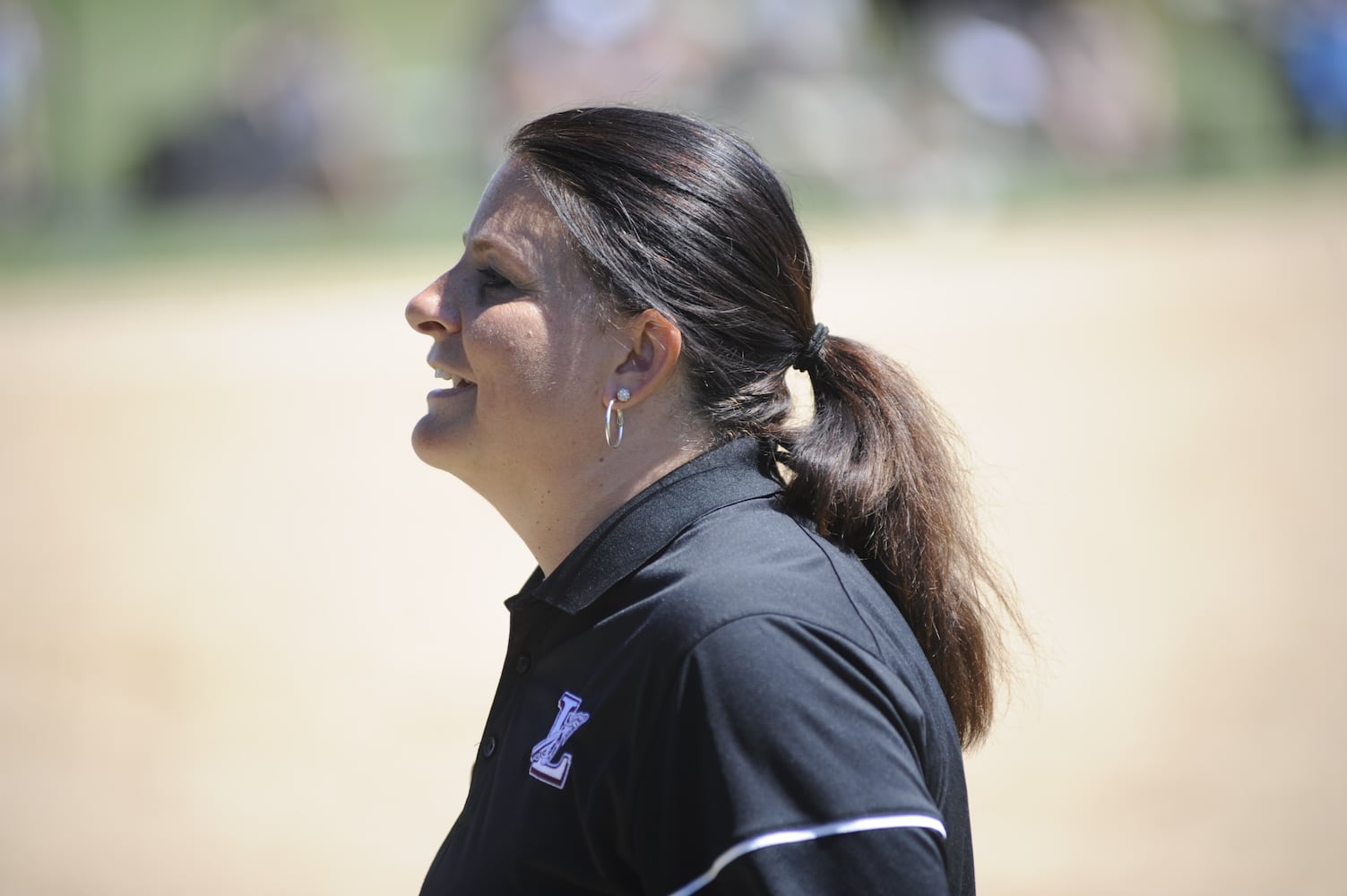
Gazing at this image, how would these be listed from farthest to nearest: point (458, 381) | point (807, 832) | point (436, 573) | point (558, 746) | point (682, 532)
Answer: point (436, 573) → point (458, 381) → point (682, 532) → point (558, 746) → point (807, 832)

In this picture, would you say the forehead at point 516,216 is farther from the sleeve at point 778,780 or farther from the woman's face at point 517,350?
the sleeve at point 778,780

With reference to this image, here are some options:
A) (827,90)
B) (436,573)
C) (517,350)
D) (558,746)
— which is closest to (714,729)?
(558,746)

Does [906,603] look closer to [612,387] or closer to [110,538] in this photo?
[612,387]

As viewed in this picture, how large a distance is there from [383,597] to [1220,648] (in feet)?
13.7

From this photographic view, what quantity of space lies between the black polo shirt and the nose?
39 cm

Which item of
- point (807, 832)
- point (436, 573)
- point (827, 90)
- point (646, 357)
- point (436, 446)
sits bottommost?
point (436, 573)

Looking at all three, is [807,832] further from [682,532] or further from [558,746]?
[682,532]

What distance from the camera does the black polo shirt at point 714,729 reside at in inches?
57.8

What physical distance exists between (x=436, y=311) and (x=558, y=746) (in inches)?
26.4

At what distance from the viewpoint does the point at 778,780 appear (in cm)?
147

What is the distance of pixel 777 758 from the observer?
4.83 feet

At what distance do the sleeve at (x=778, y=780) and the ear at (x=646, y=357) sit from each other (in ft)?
1.55

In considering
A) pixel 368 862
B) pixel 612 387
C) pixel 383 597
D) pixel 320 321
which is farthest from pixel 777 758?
pixel 320 321

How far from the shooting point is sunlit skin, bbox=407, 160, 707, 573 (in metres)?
1.90
